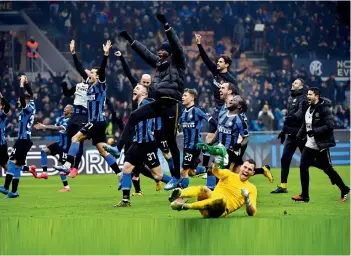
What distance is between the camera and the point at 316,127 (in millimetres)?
17047

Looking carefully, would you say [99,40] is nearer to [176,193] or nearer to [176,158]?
[176,158]

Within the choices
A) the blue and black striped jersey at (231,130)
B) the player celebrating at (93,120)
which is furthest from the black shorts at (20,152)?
the blue and black striped jersey at (231,130)

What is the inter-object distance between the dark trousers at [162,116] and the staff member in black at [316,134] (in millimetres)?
2542

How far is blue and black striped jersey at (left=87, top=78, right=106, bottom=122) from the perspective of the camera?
63.4 ft

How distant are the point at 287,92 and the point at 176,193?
2406 centimetres

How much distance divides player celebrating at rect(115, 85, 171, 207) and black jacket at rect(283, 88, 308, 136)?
2856mm

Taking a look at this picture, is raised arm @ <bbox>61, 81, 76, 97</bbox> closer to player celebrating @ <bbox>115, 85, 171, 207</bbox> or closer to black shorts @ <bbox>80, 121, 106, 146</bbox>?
black shorts @ <bbox>80, 121, 106, 146</bbox>

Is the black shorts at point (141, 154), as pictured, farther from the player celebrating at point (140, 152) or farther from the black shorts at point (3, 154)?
the black shorts at point (3, 154)

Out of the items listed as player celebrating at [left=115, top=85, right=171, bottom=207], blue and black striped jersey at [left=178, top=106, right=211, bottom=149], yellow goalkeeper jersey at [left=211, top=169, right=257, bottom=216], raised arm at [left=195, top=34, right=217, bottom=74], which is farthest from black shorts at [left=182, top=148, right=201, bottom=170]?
yellow goalkeeper jersey at [left=211, top=169, right=257, bottom=216]

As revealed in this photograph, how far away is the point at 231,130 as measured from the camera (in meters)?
16.4

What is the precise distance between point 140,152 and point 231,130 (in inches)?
62.0

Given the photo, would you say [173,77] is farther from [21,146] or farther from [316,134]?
[21,146]

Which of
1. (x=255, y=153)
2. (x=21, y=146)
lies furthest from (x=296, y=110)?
(x=255, y=153)

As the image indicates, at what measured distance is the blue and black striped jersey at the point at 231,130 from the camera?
16344 millimetres
